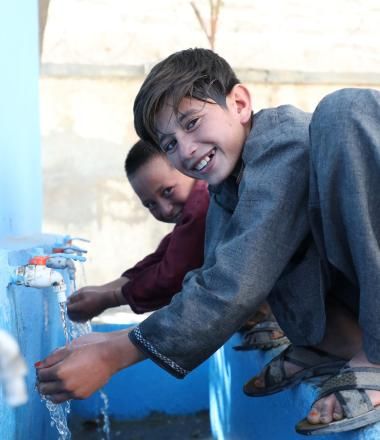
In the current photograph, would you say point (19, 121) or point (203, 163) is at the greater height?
point (203, 163)

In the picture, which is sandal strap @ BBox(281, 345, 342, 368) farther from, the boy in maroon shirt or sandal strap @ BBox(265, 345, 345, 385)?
the boy in maroon shirt

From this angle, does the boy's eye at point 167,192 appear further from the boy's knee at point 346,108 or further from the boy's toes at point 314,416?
the boy's toes at point 314,416

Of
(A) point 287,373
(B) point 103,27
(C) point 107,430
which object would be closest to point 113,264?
(B) point 103,27

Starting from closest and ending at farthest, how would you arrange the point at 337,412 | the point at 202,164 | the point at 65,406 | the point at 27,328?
the point at 337,412
the point at 202,164
the point at 27,328
the point at 65,406

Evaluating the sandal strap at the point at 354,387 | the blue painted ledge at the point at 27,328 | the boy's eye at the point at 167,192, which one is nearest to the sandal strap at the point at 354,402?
the sandal strap at the point at 354,387

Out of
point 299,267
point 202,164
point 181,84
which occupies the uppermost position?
point 181,84

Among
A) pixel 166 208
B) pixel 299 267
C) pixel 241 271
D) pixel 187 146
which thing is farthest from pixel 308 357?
pixel 166 208

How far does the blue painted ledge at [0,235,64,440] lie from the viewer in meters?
1.15

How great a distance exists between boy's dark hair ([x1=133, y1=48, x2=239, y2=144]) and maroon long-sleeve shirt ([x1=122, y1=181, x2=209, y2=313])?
0.46 metres

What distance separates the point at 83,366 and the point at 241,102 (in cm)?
60

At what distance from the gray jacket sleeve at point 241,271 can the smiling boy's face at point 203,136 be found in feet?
0.52

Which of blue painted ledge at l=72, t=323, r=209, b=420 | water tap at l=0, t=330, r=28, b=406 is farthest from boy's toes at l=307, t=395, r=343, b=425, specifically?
blue painted ledge at l=72, t=323, r=209, b=420

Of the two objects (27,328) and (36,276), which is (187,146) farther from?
(27,328)

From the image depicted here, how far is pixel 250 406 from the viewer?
1560 mm
